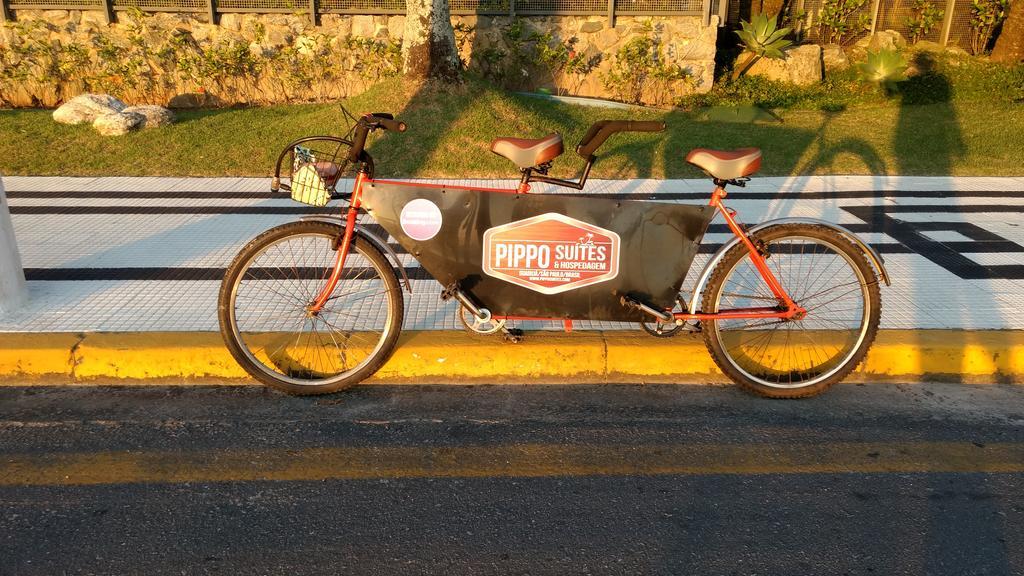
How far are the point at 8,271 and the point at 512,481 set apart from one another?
10.8 feet

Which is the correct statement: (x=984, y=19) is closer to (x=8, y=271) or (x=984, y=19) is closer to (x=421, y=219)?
(x=421, y=219)

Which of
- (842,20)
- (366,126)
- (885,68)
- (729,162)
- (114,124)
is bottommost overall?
(114,124)

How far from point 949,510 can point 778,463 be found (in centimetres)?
64

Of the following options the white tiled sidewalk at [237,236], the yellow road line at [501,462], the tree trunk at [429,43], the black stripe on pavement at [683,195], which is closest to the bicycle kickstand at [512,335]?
the white tiled sidewalk at [237,236]

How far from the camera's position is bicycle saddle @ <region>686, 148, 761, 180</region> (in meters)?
3.78

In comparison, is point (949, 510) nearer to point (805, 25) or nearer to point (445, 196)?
point (445, 196)

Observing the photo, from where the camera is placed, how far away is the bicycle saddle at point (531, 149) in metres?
3.75

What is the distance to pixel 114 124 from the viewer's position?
396 inches

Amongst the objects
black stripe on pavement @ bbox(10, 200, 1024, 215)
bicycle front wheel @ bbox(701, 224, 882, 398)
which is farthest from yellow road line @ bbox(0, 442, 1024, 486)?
black stripe on pavement @ bbox(10, 200, 1024, 215)

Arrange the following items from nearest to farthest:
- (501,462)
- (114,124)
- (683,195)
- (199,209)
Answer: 1. (501,462)
2. (199,209)
3. (683,195)
4. (114,124)

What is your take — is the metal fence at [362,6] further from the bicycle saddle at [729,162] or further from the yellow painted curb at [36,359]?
the bicycle saddle at [729,162]

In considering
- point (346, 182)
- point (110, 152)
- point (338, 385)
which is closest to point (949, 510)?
point (338, 385)

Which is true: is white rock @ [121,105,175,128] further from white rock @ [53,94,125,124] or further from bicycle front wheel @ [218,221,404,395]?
bicycle front wheel @ [218,221,404,395]

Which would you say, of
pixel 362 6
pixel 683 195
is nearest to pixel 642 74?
pixel 362 6
